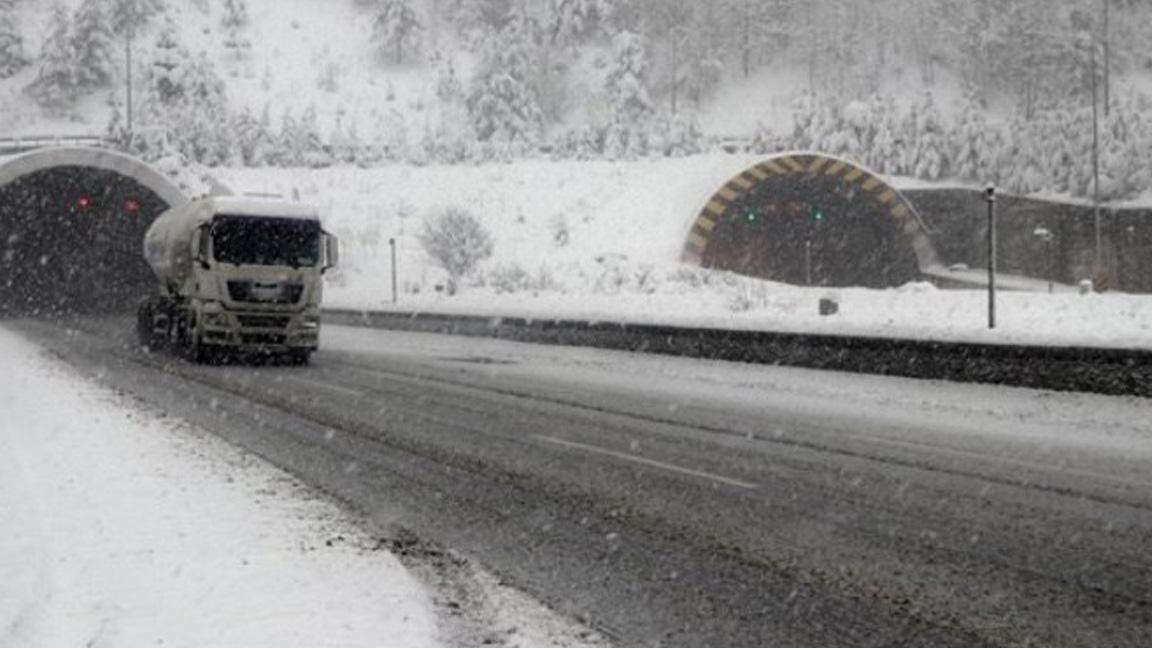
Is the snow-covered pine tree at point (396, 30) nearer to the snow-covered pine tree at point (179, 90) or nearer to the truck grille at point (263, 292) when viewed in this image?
the snow-covered pine tree at point (179, 90)

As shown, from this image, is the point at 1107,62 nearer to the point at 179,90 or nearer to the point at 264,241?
the point at 179,90

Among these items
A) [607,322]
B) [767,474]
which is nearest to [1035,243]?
[607,322]

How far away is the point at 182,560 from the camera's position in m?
6.36

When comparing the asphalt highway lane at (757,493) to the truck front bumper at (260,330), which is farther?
the truck front bumper at (260,330)

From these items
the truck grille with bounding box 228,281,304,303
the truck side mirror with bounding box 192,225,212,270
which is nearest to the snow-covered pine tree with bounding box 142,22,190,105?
the truck side mirror with bounding box 192,225,212,270

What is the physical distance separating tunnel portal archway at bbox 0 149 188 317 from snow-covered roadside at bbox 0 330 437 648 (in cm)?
3149

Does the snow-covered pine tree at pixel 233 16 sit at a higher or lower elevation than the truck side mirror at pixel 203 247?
higher

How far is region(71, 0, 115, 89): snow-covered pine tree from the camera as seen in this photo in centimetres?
8731

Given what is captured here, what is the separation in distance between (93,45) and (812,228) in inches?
2516

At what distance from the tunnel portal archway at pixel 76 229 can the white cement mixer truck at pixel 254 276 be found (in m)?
20.2

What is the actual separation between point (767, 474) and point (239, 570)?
14.4ft

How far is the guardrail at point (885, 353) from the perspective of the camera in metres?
13.9

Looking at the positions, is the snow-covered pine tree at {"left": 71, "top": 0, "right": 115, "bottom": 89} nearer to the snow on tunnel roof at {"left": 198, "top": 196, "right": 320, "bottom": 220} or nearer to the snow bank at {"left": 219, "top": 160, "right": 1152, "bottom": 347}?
the snow bank at {"left": 219, "top": 160, "right": 1152, "bottom": 347}

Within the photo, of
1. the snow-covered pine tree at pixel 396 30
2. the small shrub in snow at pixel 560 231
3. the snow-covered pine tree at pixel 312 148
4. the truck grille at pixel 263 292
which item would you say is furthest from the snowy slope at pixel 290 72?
the truck grille at pixel 263 292
